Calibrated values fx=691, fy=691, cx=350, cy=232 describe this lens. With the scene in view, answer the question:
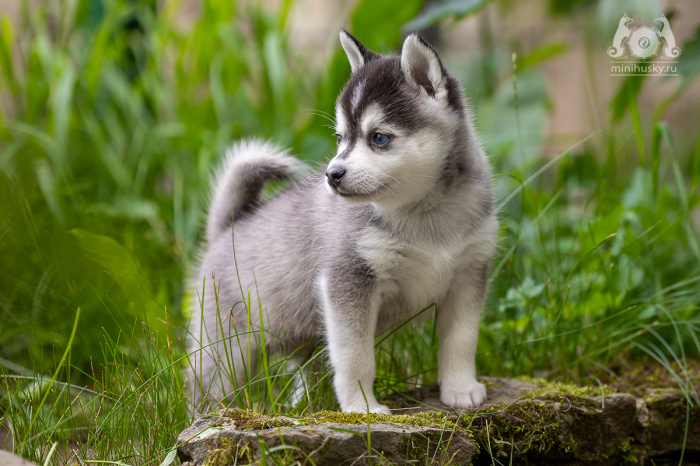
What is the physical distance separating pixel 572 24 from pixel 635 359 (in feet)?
17.0

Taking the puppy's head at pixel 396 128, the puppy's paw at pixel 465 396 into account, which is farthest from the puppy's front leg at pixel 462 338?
the puppy's head at pixel 396 128

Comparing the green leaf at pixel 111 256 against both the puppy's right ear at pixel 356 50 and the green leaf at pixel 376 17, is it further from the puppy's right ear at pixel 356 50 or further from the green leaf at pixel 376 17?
the green leaf at pixel 376 17

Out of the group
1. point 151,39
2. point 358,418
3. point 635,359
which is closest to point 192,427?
point 358,418

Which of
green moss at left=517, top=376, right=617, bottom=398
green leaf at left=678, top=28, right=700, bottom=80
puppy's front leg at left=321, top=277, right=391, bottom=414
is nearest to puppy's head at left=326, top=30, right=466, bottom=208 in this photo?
puppy's front leg at left=321, top=277, right=391, bottom=414

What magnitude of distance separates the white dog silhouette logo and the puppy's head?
2.22m

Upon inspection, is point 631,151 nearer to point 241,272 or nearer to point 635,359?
point 635,359

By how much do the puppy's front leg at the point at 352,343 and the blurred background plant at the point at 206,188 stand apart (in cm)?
26

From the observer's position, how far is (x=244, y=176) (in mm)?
3604

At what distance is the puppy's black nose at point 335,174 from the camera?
2.59m

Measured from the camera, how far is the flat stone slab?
2.22 m

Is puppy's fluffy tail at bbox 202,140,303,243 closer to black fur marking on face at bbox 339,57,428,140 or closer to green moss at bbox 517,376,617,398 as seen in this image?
black fur marking on face at bbox 339,57,428,140

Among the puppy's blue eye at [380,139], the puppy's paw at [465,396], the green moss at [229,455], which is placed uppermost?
the puppy's blue eye at [380,139]

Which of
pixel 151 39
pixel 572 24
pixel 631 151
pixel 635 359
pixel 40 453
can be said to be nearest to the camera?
pixel 40 453

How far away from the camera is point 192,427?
2387 millimetres
